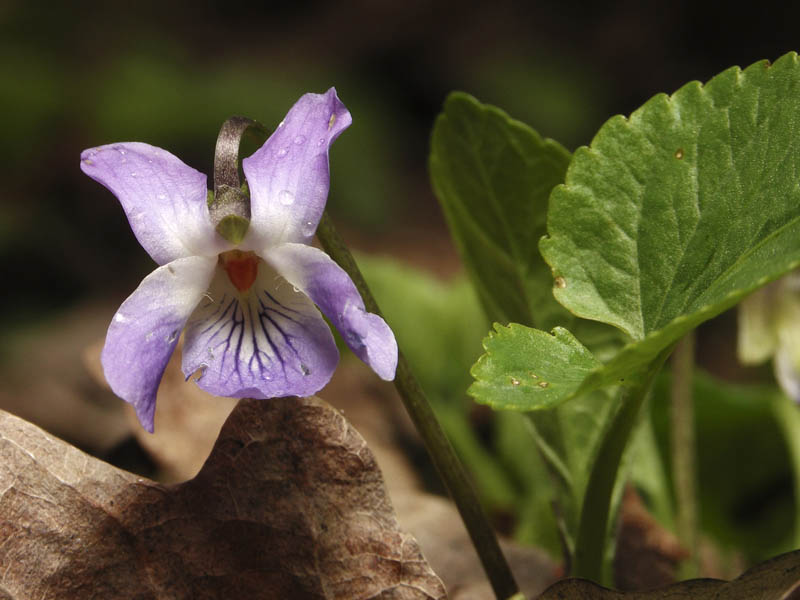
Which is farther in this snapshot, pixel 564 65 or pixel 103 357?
pixel 564 65

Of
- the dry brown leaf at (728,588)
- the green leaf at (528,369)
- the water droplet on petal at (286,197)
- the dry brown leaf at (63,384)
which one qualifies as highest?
the water droplet on petal at (286,197)

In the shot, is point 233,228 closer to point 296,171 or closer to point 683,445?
point 296,171

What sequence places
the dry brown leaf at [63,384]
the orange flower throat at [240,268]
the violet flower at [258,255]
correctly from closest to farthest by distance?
the violet flower at [258,255]
the orange flower throat at [240,268]
the dry brown leaf at [63,384]

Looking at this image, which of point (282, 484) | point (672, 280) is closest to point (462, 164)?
point (672, 280)

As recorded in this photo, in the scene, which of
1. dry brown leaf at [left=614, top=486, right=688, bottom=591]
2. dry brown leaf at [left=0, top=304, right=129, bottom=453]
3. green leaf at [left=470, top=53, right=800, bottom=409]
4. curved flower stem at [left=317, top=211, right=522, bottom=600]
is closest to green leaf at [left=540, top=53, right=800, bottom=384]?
green leaf at [left=470, top=53, right=800, bottom=409]

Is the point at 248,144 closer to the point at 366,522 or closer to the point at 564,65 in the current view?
the point at 564,65

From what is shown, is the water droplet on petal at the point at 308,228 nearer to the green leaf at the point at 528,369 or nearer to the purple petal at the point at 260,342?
the purple petal at the point at 260,342

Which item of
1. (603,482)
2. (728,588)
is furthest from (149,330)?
(728,588)

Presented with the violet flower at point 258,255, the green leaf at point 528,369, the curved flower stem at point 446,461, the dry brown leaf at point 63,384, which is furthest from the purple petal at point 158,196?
the dry brown leaf at point 63,384
